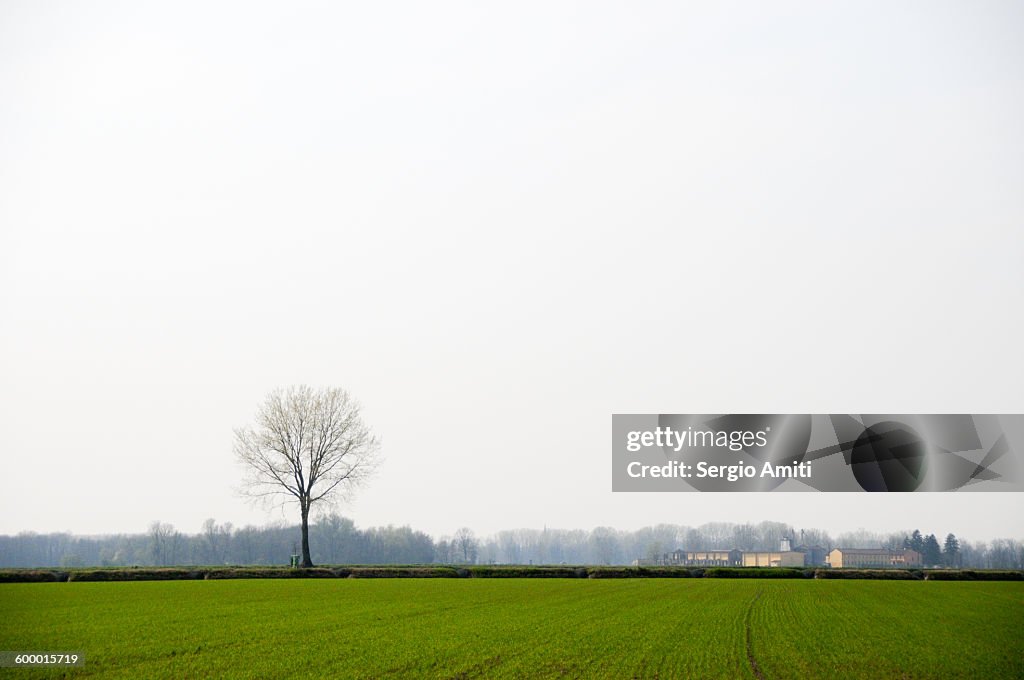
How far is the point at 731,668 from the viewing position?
2147 cm

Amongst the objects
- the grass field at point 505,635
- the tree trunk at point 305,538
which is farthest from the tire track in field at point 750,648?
the tree trunk at point 305,538

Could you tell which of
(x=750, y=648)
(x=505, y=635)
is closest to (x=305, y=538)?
(x=505, y=635)

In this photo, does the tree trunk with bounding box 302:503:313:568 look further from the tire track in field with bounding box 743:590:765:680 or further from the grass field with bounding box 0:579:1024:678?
the tire track in field with bounding box 743:590:765:680

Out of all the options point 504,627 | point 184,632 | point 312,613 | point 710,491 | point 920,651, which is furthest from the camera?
point 710,491

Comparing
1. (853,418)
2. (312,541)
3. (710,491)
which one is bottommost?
(312,541)

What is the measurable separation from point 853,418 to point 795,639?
182 ft

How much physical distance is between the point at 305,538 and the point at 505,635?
52.4 metres

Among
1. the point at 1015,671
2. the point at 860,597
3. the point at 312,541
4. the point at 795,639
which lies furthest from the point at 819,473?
the point at 312,541

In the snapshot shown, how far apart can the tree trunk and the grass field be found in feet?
87.6

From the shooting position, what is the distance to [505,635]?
28047 millimetres

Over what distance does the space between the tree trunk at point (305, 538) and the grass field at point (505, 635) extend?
26694 mm

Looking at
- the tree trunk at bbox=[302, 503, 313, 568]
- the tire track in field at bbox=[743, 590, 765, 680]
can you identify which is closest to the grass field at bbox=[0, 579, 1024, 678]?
the tire track in field at bbox=[743, 590, 765, 680]

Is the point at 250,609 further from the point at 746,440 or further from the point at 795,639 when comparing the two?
the point at 746,440

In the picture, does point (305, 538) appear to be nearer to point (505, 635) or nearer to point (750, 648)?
point (505, 635)
